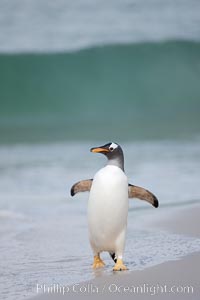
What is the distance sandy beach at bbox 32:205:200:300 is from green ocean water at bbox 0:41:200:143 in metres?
11.8

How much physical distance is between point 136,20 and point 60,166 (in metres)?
10.4

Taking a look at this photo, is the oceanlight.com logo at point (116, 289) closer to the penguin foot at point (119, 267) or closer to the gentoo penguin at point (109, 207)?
the penguin foot at point (119, 267)

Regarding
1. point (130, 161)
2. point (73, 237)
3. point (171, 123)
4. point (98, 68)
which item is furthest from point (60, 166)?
point (98, 68)

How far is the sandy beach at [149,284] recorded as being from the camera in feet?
17.6

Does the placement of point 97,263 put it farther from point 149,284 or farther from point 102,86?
point 102,86

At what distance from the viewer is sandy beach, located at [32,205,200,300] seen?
17.6 feet

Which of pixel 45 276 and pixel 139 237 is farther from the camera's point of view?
pixel 139 237

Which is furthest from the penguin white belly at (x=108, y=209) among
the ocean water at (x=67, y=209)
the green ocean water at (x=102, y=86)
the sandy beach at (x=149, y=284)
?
the green ocean water at (x=102, y=86)

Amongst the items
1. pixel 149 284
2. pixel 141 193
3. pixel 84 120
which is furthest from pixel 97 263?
pixel 84 120

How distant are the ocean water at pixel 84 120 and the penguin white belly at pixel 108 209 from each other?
198 millimetres

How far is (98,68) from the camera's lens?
20922 mm

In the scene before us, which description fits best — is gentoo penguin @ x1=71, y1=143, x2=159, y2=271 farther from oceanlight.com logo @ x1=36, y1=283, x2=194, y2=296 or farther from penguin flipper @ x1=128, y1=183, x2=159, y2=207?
oceanlight.com logo @ x1=36, y1=283, x2=194, y2=296

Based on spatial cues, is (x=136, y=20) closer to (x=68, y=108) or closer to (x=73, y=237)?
(x=68, y=108)

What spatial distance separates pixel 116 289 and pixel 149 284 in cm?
19
